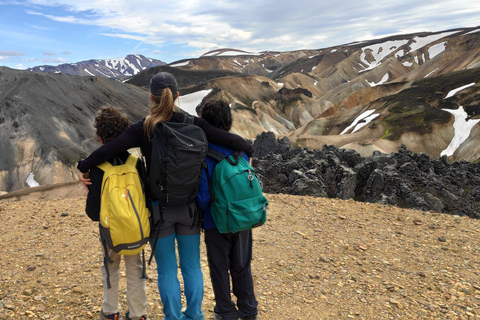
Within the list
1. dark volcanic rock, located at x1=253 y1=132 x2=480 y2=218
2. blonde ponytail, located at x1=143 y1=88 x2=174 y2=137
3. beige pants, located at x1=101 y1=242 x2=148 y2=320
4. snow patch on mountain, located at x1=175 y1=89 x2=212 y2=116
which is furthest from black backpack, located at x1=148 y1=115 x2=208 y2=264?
snow patch on mountain, located at x1=175 y1=89 x2=212 y2=116

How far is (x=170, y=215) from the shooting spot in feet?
10.1

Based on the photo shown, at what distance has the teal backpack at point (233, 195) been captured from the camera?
308 centimetres

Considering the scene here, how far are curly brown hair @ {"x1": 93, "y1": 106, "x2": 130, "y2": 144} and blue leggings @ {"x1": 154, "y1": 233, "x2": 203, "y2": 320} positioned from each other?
1124 millimetres

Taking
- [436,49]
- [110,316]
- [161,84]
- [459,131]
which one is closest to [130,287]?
[110,316]

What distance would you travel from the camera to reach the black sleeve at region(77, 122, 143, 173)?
3.04m

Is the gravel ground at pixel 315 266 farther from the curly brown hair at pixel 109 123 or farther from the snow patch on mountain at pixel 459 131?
the snow patch on mountain at pixel 459 131

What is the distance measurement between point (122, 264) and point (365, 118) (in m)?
61.4

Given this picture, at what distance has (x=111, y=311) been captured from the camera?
12.0 ft

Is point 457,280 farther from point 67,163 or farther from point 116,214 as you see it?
point 67,163

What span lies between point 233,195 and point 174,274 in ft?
3.07

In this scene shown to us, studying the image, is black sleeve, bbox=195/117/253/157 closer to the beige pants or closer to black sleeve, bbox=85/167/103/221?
black sleeve, bbox=85/167/103/221

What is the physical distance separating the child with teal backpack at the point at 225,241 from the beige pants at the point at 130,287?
2.39ft

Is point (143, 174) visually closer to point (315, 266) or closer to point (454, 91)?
point (315, 266)

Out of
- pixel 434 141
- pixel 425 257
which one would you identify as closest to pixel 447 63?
pixel 434 141
